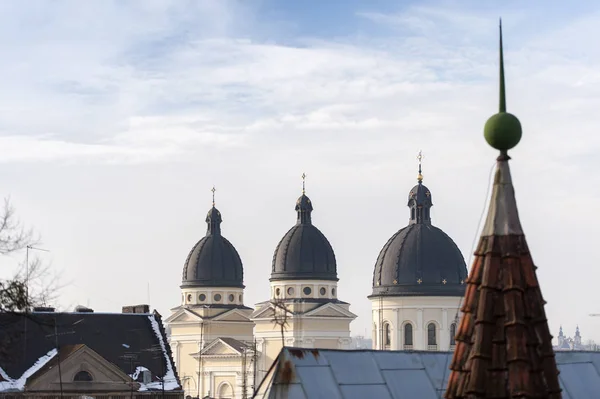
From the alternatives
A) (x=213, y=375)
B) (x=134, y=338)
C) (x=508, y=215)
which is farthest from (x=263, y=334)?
(x=508, y=215)

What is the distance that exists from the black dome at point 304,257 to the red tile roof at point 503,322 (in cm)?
9829

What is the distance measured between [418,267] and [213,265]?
22.9m

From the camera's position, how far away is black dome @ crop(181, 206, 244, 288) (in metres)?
114

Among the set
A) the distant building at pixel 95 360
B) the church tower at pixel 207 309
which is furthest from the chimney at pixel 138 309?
the church tower at pixel 207 309

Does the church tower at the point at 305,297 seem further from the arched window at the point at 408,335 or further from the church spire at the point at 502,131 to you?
the church spire at the point at 502,131

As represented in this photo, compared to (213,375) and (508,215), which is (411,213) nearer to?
(213,375)

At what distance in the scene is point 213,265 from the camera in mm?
113562

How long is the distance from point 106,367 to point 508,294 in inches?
1656

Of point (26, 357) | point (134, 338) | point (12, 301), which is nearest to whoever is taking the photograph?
point (12, 301)

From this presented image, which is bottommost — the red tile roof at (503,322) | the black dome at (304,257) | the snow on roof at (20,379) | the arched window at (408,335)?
the red tile roof at (503,322)

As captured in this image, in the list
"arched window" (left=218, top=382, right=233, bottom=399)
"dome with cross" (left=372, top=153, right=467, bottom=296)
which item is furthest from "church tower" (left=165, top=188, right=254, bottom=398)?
"dome with cross" (left=372, top=153, right=467, bottom=296)

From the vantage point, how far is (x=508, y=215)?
25.5ft

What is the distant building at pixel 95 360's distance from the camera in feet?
156

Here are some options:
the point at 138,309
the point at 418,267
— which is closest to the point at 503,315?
the point at 138,309
